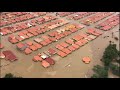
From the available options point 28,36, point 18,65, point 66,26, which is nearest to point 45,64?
point 18,65

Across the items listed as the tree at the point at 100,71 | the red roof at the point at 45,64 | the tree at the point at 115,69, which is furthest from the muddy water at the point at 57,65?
the tree at the point at 115,69

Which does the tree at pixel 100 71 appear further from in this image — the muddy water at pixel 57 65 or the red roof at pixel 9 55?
the red roof at pixel 9 55

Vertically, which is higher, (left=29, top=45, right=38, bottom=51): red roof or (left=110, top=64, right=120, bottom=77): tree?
(left=29, top=45, right=38, bottom=51): red roof

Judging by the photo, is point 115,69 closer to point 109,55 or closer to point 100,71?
point 100,71

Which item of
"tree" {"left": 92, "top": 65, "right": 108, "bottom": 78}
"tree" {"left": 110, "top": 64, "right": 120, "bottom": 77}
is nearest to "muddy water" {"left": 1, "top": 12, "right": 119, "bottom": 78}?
"tree" {"left": 92, "top": 65, "right": 108, "bottom": 78}

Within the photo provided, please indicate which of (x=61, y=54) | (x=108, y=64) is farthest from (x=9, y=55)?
(x=108, y=64)

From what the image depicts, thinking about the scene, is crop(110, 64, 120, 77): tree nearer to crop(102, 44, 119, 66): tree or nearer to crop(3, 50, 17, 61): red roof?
crop(102, 44, 119, 66): tree
